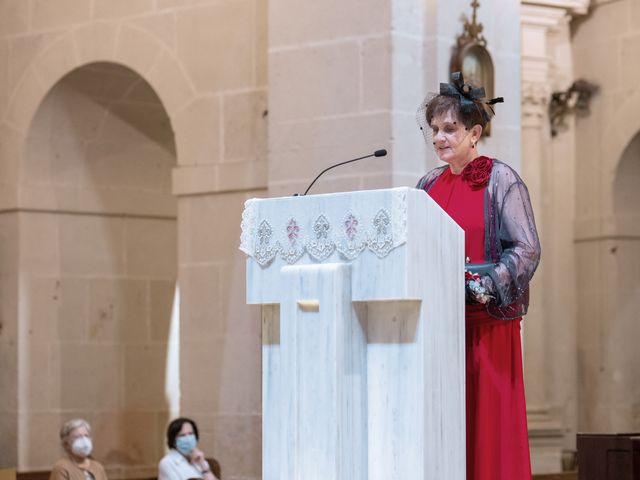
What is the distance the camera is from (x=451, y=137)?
4715 mm

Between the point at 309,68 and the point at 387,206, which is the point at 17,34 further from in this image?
the point at 387,206

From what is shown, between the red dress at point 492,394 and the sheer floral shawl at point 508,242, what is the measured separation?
41mm

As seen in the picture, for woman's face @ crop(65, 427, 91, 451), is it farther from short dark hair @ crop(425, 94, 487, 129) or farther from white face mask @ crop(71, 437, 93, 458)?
short dark hair @ crop(425, 94, 487, 129)

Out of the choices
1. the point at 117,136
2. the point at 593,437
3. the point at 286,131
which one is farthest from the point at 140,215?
the point at 593,437

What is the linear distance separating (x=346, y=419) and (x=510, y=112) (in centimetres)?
431

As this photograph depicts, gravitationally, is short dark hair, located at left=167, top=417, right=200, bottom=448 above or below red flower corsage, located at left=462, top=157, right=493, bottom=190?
below

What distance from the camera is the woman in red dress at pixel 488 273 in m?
4.58

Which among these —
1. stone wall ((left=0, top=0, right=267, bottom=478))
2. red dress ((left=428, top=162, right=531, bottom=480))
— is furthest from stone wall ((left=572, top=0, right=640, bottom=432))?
red dress ((left=428, top=162, right=531, bottom=480))

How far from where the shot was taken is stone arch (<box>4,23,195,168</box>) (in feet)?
30.0

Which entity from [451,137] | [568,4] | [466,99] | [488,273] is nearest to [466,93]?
[466,99]

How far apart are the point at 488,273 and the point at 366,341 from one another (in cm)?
47

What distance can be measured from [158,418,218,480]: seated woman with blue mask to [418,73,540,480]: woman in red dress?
12.0 ft

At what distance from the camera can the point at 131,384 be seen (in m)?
10.1

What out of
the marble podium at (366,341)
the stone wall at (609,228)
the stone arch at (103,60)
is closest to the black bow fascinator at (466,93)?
the marble podium at (366,341)
